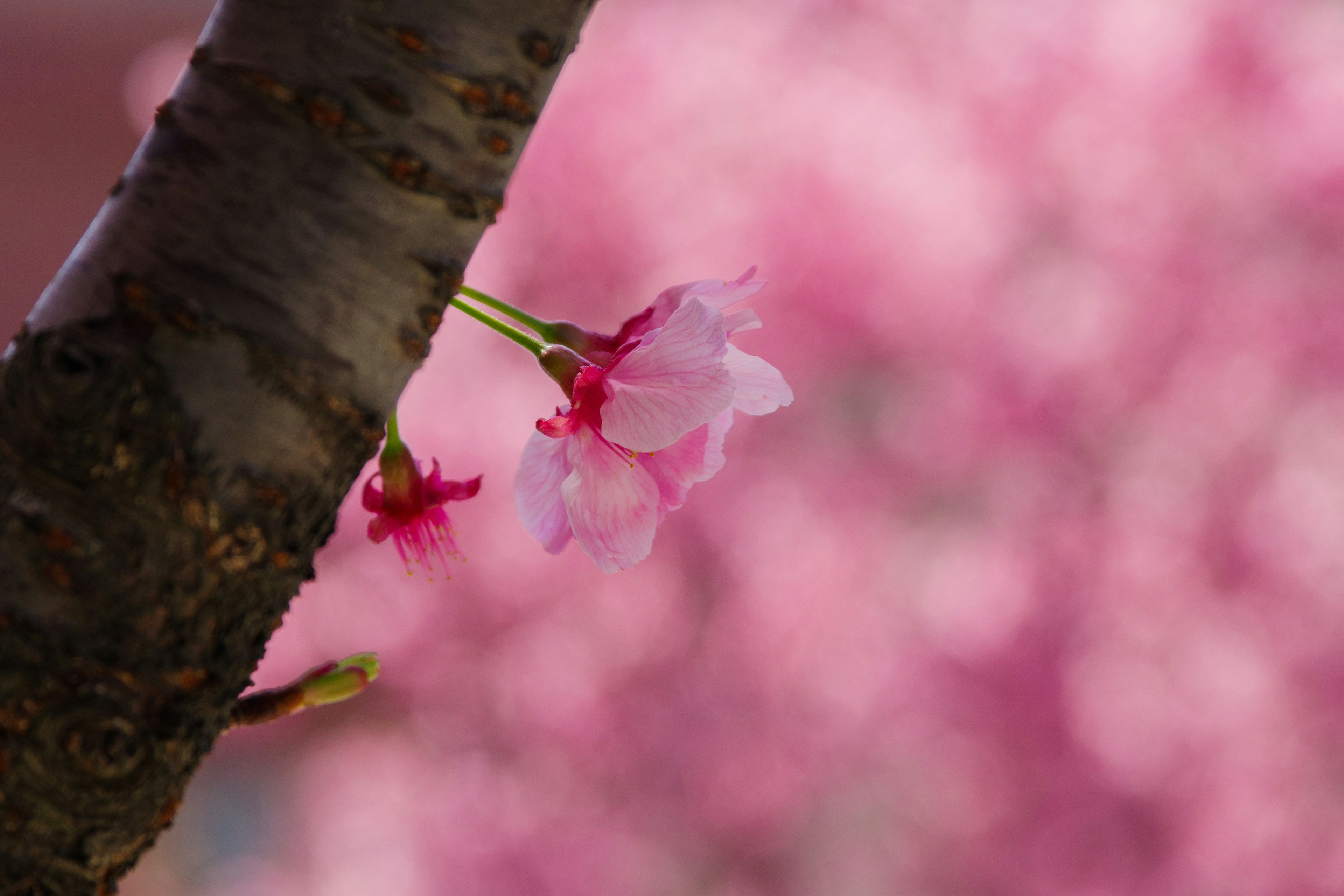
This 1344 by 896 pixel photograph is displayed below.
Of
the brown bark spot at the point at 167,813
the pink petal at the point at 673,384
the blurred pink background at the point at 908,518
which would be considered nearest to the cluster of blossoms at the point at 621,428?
the pink petal at the point at 673,384

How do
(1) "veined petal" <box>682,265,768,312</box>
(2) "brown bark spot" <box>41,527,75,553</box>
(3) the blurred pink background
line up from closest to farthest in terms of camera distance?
(2) "brown bark spot" <box>41,527,75,553</box>, (1) "veined petal" <box>682,265,768,312</box>, (3) the blurred pink background

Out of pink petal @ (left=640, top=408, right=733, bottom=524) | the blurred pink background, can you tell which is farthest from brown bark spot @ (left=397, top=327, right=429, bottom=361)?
the blurred pink background

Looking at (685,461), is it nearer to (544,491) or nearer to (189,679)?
(544,491)

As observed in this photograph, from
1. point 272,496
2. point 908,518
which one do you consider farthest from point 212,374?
point 908,518

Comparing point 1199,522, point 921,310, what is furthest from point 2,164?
point 1199,522

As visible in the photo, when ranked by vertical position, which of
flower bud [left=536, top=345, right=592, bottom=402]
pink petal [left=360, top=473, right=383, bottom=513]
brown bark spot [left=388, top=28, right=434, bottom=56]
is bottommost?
pink petal [left=360, top=473, right=383, bottom=513]

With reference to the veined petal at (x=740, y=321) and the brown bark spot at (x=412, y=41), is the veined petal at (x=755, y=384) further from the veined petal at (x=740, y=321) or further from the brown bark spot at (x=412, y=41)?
the brown bark spot at (x=412, y=41)

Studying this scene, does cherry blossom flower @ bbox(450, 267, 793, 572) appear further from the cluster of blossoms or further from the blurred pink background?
the blurred pink background

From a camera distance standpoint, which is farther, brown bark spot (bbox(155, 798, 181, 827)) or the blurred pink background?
the blurred pink background
